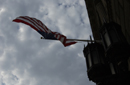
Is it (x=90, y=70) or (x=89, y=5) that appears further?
(x=89, y=5)

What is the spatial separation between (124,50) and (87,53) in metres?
1.32

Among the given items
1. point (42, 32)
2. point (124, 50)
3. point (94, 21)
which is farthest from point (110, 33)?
point (94, 21)

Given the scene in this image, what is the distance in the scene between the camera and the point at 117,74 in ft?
13.3

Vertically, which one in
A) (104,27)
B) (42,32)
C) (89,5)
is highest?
(89,5)

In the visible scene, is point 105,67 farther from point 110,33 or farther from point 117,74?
point 110,33

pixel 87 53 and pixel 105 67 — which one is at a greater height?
pixel 87 53

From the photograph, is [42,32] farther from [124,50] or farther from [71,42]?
[124,50]

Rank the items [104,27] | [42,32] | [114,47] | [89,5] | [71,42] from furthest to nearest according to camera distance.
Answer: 1. [89,5]
2. [42,32]
3. [71,42]
4. [104,27]
5. [114,47]

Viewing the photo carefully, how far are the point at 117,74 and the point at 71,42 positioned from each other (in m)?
6.21

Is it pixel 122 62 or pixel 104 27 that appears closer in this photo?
pixel 122 62

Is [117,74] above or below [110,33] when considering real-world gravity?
below

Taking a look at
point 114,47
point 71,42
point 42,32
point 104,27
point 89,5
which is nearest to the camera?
point 114,47

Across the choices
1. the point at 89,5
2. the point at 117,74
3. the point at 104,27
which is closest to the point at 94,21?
the point at 89,5

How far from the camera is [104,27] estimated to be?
4.75 metres
